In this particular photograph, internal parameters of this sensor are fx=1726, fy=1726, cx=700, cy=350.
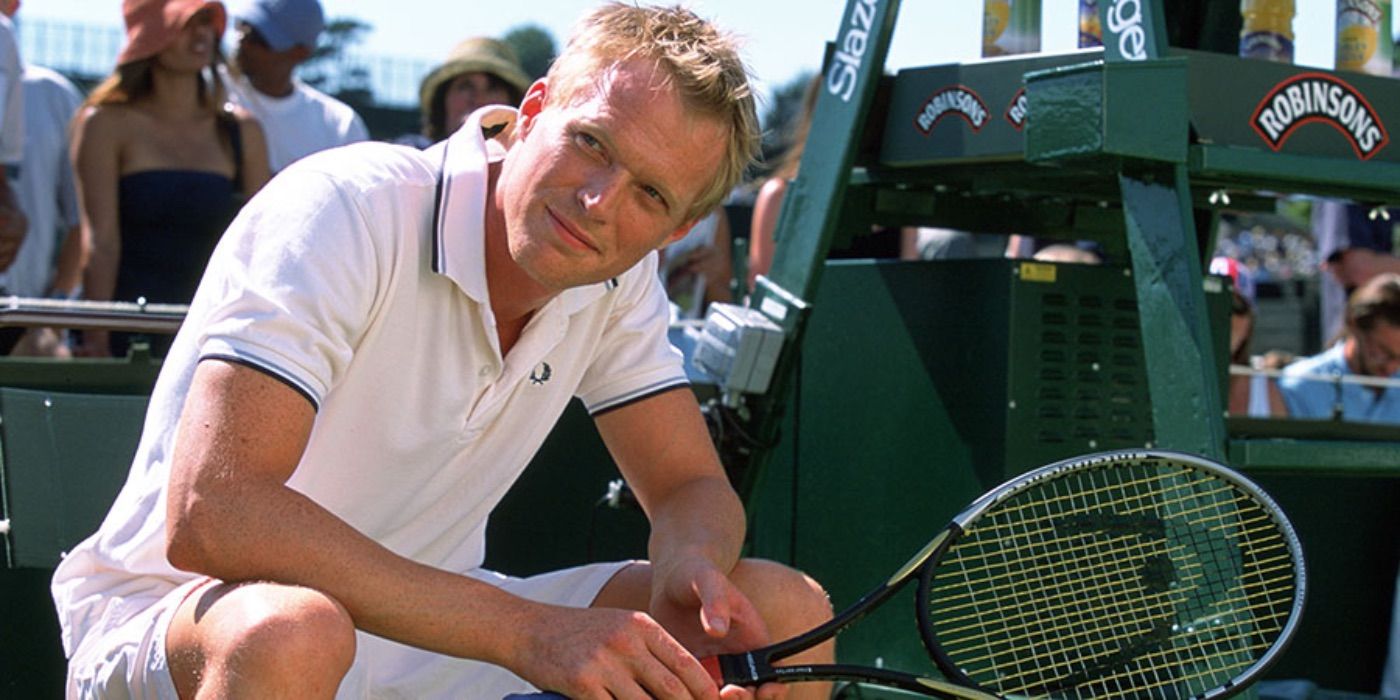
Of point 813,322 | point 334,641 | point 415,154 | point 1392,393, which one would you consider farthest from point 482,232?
point 1392,393

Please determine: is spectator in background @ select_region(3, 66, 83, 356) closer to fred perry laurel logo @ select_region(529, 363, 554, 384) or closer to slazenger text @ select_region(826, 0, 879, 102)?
slazenger text @ select_region(826, 0, 879, 102)

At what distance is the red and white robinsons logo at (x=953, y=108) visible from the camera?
3308 millimetres

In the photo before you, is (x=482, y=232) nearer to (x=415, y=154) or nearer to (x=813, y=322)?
(x=415, y=154)

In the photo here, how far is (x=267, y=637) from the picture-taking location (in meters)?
1.92

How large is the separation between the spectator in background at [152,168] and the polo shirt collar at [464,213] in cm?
227

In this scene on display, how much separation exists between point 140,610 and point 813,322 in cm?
197

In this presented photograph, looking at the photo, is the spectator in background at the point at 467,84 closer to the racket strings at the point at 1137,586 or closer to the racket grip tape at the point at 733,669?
the racket strings at the point at 1137,586

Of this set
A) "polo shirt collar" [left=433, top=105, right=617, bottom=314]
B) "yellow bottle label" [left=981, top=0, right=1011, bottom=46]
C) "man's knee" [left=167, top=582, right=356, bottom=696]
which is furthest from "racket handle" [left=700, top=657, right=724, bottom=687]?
"yellow bottle label" [left=981, top=0, right=1011, bottom=46]

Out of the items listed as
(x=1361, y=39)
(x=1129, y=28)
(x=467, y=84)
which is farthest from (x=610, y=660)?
(x=467, y=84)

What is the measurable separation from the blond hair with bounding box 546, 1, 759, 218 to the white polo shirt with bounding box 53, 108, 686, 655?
0.64 feet

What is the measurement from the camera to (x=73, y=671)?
7.31 ft

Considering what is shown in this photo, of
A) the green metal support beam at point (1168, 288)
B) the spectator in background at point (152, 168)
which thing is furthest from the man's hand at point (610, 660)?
the spectator in background at point (152, 168)

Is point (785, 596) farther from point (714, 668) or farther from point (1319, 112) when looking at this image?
point (1319, 112)

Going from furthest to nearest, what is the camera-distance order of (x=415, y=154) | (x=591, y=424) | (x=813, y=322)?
1. (x=813, y=322)
2. (x=591, y=424)
3. (x=415, y=154)
